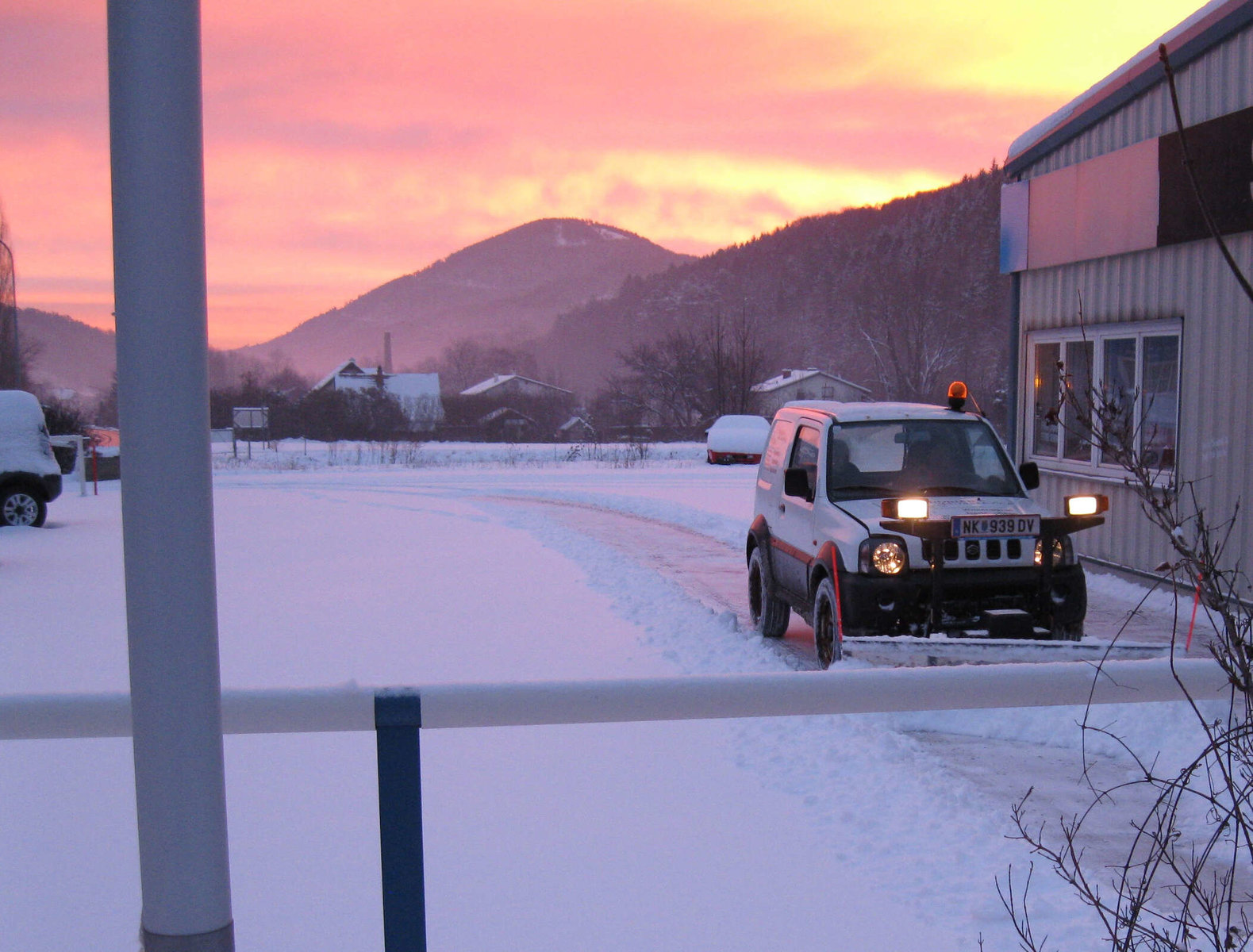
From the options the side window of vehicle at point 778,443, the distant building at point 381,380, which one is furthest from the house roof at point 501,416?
the side window of vehicle at point 778,443

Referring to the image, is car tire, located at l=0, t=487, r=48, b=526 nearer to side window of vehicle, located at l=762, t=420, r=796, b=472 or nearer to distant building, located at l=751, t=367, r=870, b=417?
side window of vehicle, located at l=762, t=420, r=796, b=472

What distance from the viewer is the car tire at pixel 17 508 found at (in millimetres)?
18375

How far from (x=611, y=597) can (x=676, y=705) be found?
883 centimetres

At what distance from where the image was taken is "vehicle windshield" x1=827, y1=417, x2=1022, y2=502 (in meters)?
8.04

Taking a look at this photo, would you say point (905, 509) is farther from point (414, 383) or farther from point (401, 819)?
point (414, 383)

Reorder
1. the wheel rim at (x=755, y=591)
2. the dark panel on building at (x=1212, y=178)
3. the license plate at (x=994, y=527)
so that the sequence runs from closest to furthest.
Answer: the license plate at (x=994, y=527), the wheel rim at (x=755, y=591), the dark panel on building at (x=1212, y=178)

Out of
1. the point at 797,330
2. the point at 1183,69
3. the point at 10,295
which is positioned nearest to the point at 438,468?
the point at 10,295

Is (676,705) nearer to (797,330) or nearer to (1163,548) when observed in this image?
(1163,548)

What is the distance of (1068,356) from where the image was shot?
1343 cm

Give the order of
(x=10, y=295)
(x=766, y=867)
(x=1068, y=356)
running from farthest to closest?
(x=10, y=295), (x=1068, y=356), (x=766, y=867)

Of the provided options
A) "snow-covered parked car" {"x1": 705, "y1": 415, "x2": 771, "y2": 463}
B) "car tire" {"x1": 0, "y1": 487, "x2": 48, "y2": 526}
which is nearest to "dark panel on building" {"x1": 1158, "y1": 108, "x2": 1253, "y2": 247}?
"car tire" {"x1": 0, "y1": 487, "x2": 48, "y2": 526}

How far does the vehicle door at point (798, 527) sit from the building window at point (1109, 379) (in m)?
A: 2.73

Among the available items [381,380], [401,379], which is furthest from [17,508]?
[401,379]

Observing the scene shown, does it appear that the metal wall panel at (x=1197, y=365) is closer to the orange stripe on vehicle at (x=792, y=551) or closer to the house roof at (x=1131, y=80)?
the house roof at (x=1131, y=80)
